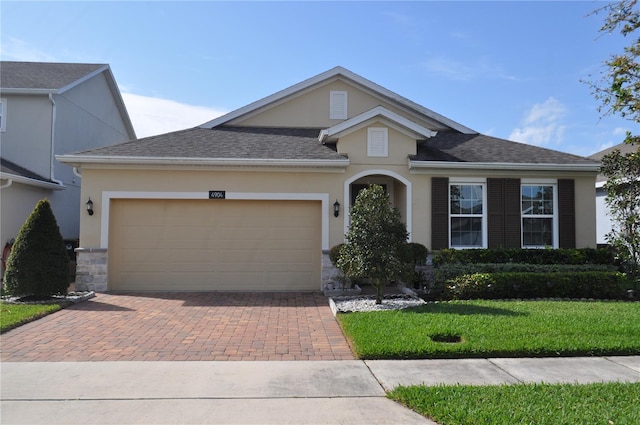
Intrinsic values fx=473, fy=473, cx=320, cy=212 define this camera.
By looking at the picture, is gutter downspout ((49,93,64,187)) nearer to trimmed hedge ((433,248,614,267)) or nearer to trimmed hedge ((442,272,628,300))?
trimmed hedge ((433,248,614,267))

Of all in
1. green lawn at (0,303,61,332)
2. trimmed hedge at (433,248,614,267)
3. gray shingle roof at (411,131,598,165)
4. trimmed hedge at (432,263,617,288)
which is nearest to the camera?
green lawn at (0,303,61,332)

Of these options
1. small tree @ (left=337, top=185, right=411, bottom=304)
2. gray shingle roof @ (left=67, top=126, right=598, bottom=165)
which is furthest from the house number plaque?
small tree @ (left=337, top=185, right=411, bottom=304)

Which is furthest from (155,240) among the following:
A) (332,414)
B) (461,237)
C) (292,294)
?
(332,414)

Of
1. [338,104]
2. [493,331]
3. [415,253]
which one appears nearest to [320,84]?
[338,104]

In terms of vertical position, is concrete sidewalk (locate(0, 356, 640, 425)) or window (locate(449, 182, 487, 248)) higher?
window (locate(449, 182, 487, 248))

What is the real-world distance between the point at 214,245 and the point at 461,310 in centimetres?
634

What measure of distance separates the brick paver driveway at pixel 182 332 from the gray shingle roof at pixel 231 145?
144 inches

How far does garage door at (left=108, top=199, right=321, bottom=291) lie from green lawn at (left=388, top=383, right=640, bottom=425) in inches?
287

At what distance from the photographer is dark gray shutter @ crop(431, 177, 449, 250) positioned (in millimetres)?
12273

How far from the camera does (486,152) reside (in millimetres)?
13375

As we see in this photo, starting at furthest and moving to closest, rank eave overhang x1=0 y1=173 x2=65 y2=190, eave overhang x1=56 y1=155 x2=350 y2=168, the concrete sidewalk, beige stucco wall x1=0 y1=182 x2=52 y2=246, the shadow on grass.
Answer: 1. beige stucco wall x1=0 y1=182 x2=52 y2=246
2. eave overhang x1=0 y1=173 x2=65 y2=190
3. eave overhang x1=56 y1=155 x2=350 y2=168
4. the shadow on grass
5. the concrete sidewalk

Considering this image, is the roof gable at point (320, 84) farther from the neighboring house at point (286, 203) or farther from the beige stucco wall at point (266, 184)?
the beige stucco wall at point (266, 184)

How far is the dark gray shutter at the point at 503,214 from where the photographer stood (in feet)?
41.0

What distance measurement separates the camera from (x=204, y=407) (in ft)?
15.2
